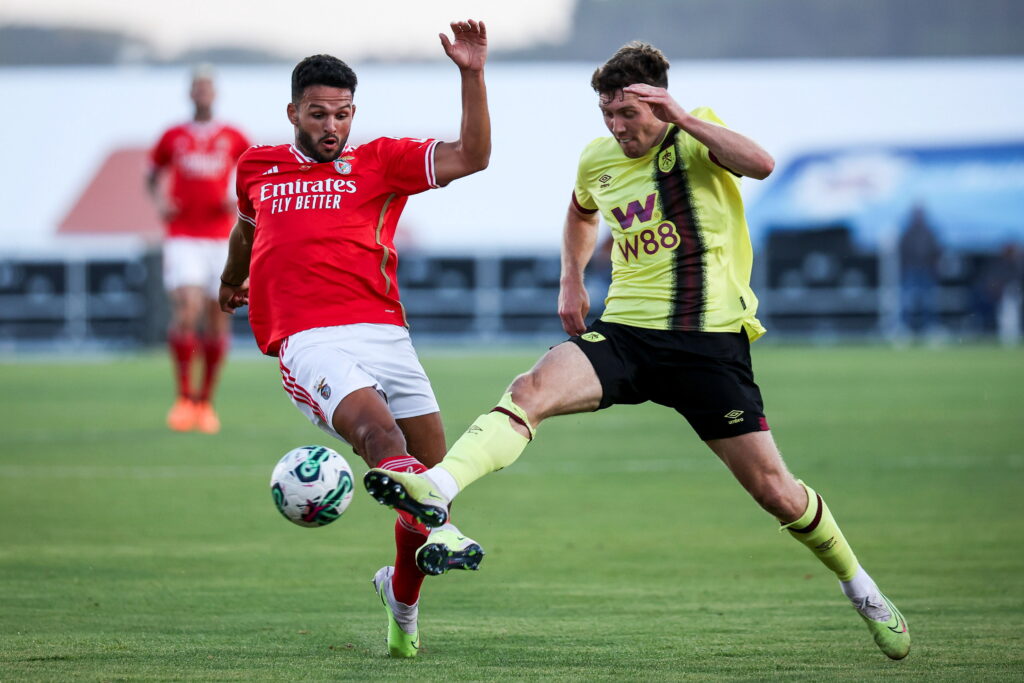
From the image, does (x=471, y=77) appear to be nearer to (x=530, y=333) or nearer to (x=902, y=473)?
(x=902, y=473)

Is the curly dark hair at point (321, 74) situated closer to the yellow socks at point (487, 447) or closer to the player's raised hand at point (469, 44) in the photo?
the player's raised hand at point (469, 44)

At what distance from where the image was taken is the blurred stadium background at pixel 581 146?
1101 inches

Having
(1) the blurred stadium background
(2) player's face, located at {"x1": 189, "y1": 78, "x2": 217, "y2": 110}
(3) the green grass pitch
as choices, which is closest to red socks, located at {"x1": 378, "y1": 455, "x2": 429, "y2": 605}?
(3) the green grass pitch

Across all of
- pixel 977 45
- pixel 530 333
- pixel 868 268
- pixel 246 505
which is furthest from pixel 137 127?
pixel 246 505

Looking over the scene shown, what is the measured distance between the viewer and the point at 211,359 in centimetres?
1275

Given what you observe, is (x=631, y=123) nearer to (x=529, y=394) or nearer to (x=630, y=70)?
(x=630, y=70)

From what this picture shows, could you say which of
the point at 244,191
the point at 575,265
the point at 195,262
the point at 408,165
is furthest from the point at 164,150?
the point at 408,165

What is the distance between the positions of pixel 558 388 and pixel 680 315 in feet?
1.85

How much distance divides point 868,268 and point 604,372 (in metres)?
23.7

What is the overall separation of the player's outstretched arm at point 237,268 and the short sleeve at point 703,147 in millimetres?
1629

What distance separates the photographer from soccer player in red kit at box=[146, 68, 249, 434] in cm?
1285

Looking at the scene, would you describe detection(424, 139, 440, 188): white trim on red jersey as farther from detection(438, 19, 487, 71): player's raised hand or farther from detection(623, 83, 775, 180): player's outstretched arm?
detection(623, 83, 775, 180): player's outstretched arm

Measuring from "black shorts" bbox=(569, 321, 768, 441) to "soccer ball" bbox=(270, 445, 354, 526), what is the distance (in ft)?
3.10

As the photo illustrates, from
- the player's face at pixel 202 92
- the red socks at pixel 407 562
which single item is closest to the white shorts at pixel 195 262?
the player's face at pixel 202 92
